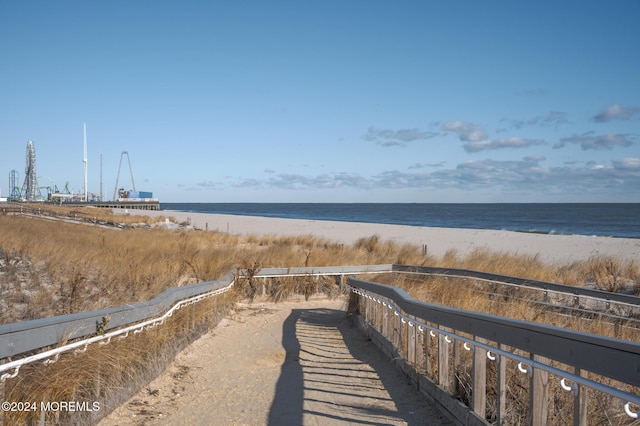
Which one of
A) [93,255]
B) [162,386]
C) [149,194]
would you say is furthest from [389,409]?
[149,194]

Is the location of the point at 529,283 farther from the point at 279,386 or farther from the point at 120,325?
the point at 120,325

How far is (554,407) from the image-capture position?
4.20m

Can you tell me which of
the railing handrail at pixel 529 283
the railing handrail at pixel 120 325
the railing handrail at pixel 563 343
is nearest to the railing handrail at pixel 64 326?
the railing handrail at pixel 120 325

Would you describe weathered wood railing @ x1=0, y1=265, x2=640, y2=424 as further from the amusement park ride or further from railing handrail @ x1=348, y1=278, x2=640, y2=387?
the amusement park ride

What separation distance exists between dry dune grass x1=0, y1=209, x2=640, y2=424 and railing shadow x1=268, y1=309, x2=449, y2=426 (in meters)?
1.26

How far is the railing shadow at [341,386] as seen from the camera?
5.18 meters

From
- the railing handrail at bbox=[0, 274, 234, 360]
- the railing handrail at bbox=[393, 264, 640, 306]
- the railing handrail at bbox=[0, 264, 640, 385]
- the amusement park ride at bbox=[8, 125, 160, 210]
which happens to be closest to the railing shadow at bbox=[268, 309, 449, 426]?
the railing handrail at bbox=[0, 264, 640, 385]

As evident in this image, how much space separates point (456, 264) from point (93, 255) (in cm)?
1086

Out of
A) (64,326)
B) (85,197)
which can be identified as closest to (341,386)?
(64,326)

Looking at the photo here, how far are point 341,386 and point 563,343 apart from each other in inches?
134

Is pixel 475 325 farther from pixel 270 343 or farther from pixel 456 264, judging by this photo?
pixel 456 264

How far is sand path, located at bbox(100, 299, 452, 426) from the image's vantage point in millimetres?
5148

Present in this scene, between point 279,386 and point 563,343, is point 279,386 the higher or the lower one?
the lower one

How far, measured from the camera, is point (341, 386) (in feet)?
20.5
